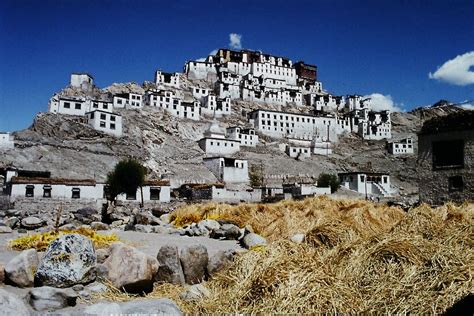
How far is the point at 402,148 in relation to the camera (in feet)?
345

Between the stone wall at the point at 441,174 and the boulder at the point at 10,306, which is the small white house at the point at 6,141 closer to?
the stone wall at the point at 441,174

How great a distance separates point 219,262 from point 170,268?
880mm

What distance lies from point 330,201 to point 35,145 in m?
61.4

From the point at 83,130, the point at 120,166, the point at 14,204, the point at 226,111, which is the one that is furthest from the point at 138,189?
the point at 226,111

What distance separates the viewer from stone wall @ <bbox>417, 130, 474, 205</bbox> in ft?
62.6

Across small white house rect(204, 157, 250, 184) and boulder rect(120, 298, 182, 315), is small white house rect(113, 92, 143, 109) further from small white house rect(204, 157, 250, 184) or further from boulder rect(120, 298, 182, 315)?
boulder rect(120, 298, 182, 315)

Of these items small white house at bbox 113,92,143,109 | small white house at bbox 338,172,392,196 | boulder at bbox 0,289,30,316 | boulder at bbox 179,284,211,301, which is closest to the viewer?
boulder at bbox 0,289,30,316

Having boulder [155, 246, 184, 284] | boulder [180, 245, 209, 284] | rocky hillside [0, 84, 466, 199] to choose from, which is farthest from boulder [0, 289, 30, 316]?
rocky hillside [0, 84, 466, 199]

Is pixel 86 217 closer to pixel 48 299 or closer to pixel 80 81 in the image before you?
pixel 48 299

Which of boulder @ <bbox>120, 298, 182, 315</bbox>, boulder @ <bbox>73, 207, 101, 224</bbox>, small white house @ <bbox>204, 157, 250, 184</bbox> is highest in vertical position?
small white house @ <bbox>204, 157, 250, 184</bbox>

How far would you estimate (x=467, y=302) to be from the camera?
392 cm

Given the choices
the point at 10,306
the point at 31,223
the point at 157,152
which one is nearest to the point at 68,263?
the point at 10,306

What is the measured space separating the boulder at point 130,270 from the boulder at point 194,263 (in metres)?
0.61

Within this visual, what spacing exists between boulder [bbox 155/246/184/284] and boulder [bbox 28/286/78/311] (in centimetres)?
175
